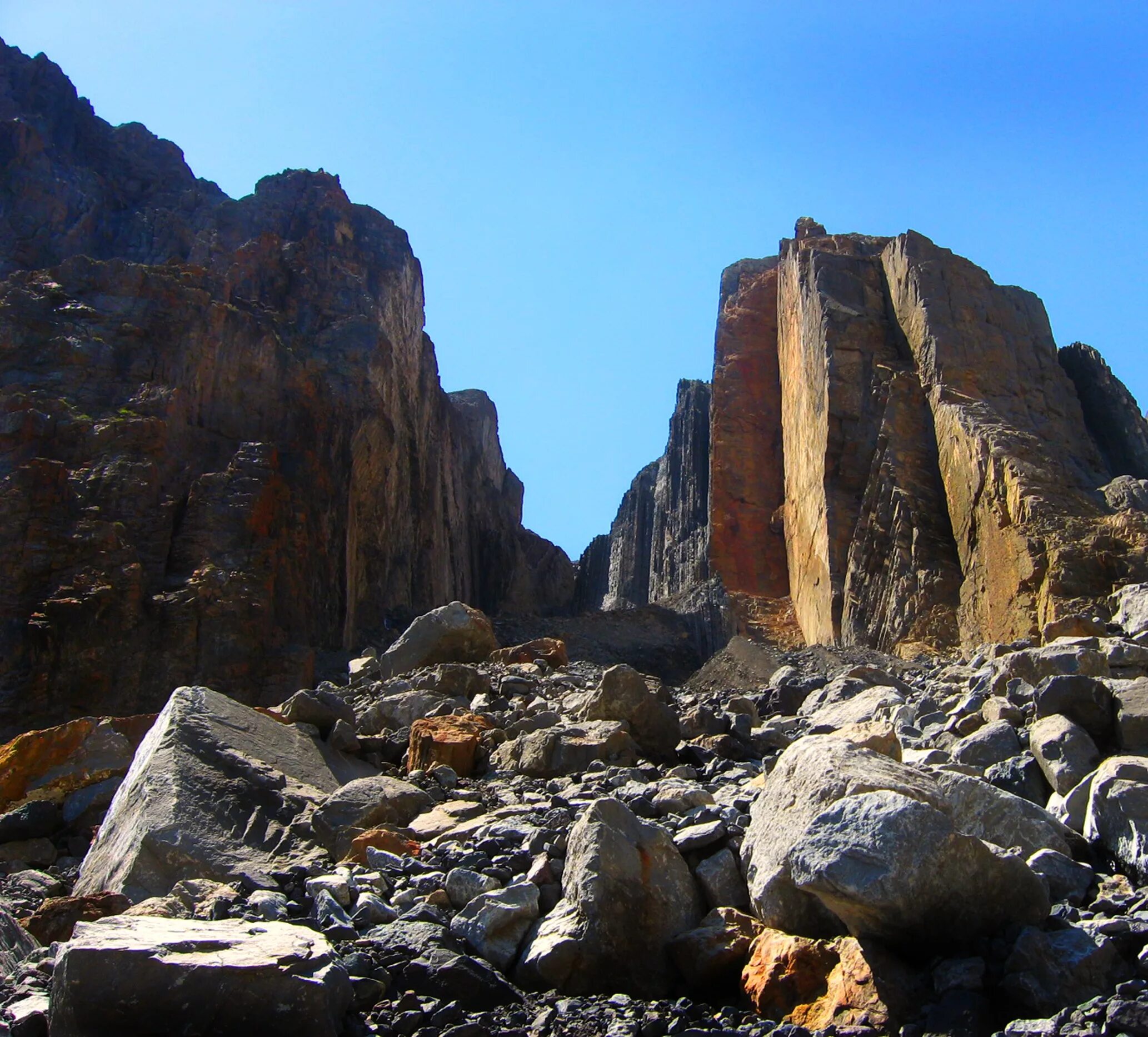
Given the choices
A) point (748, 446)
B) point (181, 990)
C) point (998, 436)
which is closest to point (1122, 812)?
point (181, 990)

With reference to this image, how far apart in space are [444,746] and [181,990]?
471cm

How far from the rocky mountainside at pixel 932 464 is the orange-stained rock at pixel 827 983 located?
12099 millimetres

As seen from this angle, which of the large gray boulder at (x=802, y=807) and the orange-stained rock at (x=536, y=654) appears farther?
the orange-stained rock at (x=536, y=654)

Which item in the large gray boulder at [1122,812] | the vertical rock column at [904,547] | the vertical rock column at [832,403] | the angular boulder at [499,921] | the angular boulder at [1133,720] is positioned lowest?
the angular boulder at [499,921]

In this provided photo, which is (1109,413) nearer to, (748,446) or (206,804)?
(748,446)

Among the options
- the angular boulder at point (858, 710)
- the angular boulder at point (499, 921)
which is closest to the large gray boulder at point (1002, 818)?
the angular boulder at point (499, 921)

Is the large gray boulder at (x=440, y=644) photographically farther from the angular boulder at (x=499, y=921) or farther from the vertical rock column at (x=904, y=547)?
the vertical rock column at (x=904, y=547)

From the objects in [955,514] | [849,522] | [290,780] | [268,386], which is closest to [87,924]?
[290,780]

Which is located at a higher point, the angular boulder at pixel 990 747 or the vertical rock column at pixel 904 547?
the vertical rock column at pixel 904 547

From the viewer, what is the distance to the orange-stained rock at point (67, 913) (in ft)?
19.3

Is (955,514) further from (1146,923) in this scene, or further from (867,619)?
(1146,923)

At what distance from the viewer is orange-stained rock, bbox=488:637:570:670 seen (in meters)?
15.2

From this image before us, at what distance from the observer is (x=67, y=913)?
5.98 meters

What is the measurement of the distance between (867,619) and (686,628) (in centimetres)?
1581
